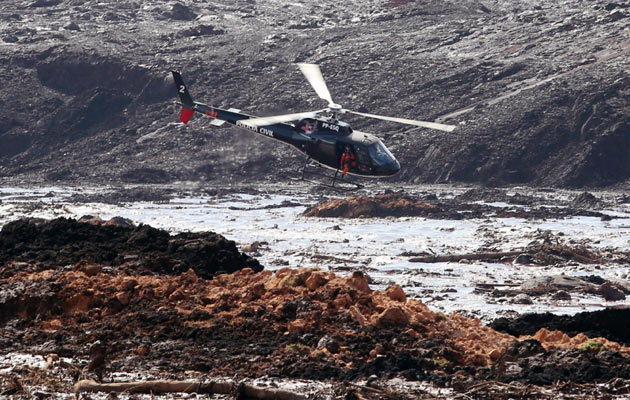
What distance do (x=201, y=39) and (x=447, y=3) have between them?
22921 mm

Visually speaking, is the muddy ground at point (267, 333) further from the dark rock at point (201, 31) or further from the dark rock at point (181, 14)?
the dark rock at point (181, 14)

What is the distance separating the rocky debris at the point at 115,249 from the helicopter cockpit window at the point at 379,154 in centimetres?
1327

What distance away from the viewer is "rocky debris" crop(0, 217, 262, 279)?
2156cm

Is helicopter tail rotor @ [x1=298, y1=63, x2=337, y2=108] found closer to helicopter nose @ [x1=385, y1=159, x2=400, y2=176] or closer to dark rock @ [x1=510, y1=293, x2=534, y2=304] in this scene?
helicopter nose @ [x1=385, y1=159, x2=400, y2=176]

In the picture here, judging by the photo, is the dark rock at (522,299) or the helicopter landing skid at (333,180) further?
the helicopter landing skid at (333,180)

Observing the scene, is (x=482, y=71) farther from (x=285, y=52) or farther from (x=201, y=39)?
(x=201, y=39)

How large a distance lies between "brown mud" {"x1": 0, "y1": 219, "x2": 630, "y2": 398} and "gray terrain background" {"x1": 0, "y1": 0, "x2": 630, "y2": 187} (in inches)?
1858

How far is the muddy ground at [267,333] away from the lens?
1405cm

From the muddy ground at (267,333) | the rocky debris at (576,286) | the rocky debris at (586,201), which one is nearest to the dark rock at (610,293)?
the rocky debris at (576,286)

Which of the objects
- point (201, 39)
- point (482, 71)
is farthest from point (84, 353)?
point (201, 39)

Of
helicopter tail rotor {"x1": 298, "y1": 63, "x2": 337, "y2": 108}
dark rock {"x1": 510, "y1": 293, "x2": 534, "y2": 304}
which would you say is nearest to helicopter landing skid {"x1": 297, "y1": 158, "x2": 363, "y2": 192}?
helicopter tail rotor {"x1": 298, "y1": 63, "x2": 337, "y2": 108}

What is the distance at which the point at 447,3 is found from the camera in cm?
9700

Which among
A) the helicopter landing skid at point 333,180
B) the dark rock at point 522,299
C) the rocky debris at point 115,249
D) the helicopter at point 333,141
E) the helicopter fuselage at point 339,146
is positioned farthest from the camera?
the helicopter landing skid at point 333,180

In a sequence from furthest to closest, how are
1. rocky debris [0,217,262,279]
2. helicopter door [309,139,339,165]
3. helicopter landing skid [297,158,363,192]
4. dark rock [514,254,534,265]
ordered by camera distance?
dark rock [514,254,534,265]
helicopter landing skid [297,158,363,192]
helicopter door [309,139,339,165]
rocky debris [0,217,262,279]
